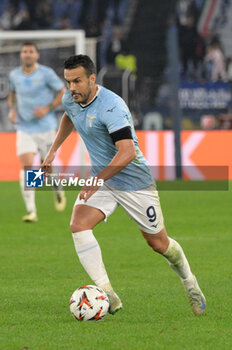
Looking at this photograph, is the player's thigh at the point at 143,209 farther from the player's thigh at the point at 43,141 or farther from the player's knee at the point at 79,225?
the player's thigh at the point at 43,141

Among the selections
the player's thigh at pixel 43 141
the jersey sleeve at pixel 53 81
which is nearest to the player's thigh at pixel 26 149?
the player's thigh at pixel 43 141

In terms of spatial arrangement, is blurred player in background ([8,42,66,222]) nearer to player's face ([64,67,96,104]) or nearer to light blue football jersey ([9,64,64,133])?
light blue football jersey ([9,64,64,133])

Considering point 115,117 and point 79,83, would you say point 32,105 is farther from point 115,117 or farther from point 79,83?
point 115,117

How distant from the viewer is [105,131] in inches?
246

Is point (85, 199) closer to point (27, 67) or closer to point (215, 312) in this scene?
point (215, 312)

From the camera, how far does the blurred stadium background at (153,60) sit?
61.5ft

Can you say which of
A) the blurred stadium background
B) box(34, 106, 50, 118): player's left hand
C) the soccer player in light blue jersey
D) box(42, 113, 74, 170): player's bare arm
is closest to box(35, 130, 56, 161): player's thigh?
box(34, 106, 50, 118): player's left hand

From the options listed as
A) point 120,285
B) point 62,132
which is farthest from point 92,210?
point 120,285

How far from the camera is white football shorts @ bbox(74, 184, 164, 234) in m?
6.30

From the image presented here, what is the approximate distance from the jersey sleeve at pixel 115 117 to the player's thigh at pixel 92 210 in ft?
1.74

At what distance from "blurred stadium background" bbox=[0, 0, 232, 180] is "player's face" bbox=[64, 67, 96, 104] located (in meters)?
12.2

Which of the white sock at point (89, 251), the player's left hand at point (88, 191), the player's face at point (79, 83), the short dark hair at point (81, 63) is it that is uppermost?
the short dark hair at point (81, 63)

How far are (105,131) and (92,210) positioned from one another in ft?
1.84

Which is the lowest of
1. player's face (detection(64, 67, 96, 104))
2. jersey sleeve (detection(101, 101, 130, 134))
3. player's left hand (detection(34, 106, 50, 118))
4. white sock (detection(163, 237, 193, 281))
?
player's left hand (detection(34, 106, 50, 118))
